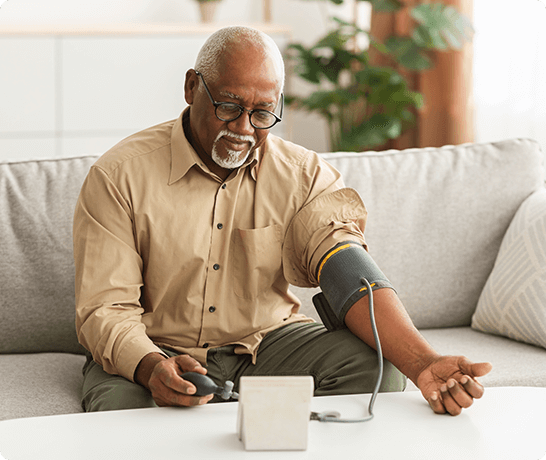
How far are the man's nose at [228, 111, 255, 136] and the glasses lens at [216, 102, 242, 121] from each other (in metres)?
0.01

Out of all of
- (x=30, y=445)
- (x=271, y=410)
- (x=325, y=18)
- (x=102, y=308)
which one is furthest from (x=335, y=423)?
(x=325, y=18)

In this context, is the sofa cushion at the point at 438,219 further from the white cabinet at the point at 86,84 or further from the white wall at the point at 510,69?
the white cabinet at the point at 86,84

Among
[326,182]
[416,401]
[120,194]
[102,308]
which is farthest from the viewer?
[326,182]

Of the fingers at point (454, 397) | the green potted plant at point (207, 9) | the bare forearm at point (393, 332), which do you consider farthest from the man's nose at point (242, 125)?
the green potted plant at point (207, 9)

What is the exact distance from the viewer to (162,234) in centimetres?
144

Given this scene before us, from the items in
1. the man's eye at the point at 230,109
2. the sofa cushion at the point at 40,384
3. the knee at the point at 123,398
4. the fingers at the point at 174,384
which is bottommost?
the sofa cushion at the point at 40,384

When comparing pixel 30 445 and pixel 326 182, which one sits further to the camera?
pixel 326 182

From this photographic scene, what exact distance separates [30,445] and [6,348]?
86 centimetres

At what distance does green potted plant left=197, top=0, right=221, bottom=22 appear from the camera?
3875 millimetres

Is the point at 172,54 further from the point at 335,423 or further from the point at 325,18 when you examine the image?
the point at 335,423

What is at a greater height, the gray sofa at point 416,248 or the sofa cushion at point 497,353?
the gray sofa at point 416,248

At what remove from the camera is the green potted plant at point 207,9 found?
3.88m

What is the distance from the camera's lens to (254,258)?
1.48 metres

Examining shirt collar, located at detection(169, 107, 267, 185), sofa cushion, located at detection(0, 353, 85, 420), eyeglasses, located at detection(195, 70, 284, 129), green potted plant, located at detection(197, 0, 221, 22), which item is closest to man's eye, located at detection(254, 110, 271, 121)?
eyeglasses, located at detection(195, 70, 284, 129)
